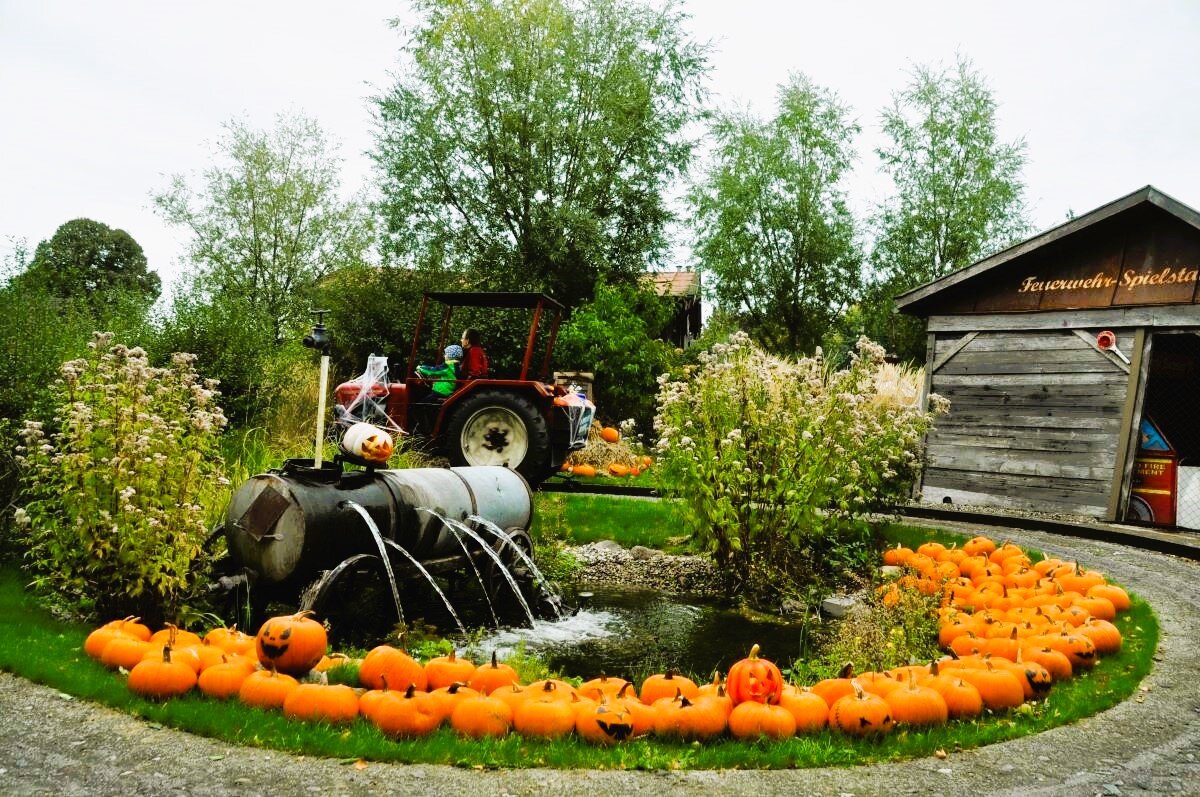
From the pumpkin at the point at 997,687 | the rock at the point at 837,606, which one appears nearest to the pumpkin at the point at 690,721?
the pumpkin at the point at 997,687

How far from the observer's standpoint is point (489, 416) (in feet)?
32.1

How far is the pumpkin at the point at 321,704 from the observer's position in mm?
3643

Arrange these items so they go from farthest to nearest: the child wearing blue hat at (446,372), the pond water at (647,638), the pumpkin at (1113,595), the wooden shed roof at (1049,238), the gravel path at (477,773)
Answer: the wooden shed roof at (1049,238), the child wearing blue hat at (446,372), the pumpkin at (1113,595), the pond water at (647,638), the gravel path at (477,773)

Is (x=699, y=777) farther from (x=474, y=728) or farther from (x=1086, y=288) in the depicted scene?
(x=1086, y=288)

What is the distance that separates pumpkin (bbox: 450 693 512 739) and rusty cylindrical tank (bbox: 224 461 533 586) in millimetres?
1929

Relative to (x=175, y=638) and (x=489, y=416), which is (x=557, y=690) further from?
(x=489, y=416)

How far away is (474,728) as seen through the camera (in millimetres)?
3592

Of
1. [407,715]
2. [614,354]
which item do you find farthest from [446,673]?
[614,354]

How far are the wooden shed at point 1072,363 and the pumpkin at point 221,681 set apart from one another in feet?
35.1

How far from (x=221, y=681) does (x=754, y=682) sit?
234cm

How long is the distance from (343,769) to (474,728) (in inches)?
23.0

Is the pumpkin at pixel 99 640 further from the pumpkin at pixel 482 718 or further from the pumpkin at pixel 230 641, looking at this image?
the pumpkin at pixel 482 718

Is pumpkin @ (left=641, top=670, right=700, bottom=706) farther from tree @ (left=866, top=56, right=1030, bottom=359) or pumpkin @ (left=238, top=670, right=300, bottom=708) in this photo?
tree @ (left=866, top=56, right=1030, bottom=359)

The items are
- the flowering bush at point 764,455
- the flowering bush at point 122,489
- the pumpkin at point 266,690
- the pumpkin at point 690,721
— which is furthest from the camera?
the flowering bush at point 764,455
